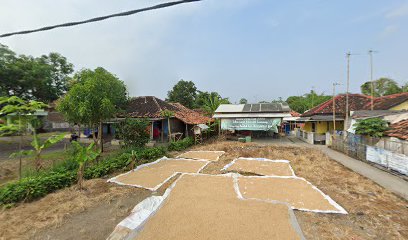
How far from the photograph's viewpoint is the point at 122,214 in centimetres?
485

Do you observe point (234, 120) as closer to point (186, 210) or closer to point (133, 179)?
point (133, 179)

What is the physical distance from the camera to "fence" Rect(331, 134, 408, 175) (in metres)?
7.62

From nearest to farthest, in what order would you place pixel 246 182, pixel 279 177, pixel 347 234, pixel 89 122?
pixel 347 234
pixel 246 182
pixel 279 177
pixel 89 122

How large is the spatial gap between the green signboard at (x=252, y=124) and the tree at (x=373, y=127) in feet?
21.6

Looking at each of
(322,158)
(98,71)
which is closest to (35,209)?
(98,71)

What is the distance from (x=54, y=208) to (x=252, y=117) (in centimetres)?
1538

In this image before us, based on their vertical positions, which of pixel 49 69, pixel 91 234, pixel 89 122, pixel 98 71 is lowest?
pixel 91 234

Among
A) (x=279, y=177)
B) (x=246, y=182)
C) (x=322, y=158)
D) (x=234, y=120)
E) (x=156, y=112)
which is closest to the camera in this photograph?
(x=246, y=182)

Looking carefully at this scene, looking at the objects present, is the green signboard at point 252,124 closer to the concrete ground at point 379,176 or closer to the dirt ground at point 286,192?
the concrete ground at point 379,176

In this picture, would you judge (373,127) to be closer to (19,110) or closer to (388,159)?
(388,159)

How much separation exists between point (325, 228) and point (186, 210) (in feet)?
10.0

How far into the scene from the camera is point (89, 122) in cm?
1145

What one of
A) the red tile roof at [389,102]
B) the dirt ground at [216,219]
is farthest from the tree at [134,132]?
the red tile roof at [389,102]

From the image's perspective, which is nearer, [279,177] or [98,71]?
[279,177]
